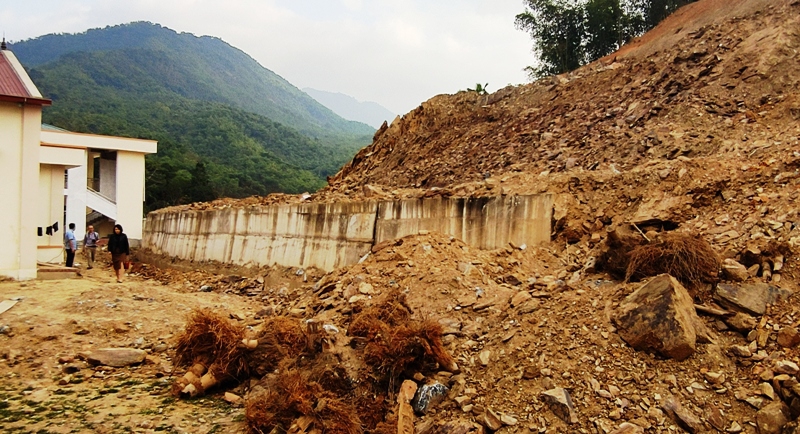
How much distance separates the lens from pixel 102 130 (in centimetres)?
4091

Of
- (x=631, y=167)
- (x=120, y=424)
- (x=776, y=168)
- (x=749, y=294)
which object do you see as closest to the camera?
(x=749, y=294)

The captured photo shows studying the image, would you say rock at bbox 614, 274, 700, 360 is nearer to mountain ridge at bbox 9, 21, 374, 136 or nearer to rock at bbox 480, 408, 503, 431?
rock at bbox 480, 408, 503, 431

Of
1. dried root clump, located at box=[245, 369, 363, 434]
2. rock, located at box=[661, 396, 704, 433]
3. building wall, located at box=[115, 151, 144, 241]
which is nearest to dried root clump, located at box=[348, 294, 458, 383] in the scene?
dried root clump, located at box=[245, 369, 363, 434]

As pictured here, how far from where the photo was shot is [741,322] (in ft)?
15.7

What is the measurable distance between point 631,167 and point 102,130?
4073cm

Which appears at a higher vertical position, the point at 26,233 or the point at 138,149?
the point at 138,149

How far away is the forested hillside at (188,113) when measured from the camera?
124 ft

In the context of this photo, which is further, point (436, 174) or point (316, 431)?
point (436, 174)

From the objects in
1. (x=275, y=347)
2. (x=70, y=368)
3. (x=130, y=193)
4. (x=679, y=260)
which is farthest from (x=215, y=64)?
(x=679, y=260)

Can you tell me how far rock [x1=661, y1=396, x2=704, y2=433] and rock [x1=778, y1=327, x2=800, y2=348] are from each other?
98 cm

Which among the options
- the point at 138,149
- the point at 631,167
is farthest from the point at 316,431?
the point at 138,149

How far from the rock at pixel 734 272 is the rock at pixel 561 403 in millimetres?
1979

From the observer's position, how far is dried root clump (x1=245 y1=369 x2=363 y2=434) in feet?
17.2

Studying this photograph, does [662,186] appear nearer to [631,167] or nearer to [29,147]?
[631,167]
